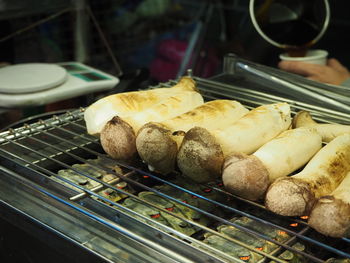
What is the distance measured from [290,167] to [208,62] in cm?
265

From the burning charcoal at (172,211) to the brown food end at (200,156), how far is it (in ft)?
0.32

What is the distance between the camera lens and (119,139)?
1201 mm

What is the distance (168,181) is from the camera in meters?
1.25

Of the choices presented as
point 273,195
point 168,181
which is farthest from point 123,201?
point 273,195

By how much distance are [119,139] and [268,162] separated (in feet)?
1.25

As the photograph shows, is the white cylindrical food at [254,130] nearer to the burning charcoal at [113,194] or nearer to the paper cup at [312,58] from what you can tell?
the burning charcoal at [113,194]

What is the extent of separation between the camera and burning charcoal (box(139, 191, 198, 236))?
108 centimetres

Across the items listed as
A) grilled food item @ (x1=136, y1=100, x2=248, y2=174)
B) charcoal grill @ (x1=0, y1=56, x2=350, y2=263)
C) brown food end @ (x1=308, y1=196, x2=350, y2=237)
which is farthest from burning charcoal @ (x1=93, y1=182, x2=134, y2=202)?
brown food end @ (x1=308, y1=196, x2=350, y2=237)

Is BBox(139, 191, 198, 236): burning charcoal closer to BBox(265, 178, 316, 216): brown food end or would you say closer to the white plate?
BBox(265, 178, 316, 216): brown food end

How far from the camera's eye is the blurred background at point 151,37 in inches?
111

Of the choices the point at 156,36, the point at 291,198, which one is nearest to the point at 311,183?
the point at 291,198

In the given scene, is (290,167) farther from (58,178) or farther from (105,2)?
(105,2)

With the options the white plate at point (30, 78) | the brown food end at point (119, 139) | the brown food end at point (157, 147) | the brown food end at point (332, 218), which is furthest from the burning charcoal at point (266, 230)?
the white plate at point (30, 78)

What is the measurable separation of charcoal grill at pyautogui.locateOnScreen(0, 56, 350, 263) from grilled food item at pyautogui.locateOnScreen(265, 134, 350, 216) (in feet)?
0.15
